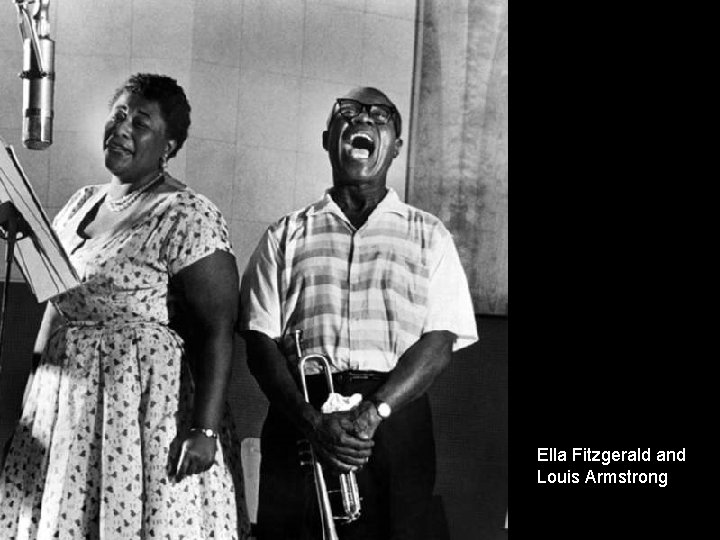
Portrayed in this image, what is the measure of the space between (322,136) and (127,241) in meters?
0.63

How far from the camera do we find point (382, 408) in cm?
263

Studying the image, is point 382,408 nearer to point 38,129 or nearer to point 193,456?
point 193,456

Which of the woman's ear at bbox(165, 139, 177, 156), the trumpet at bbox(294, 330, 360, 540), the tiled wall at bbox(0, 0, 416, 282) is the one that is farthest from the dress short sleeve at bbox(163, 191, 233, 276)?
the trumpet at bbox(294, 330, 360, 540)

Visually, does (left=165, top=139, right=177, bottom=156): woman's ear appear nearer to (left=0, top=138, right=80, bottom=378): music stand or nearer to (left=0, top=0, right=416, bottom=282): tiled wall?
(left=0, top=0, right=416, bottom=282): tiled wall

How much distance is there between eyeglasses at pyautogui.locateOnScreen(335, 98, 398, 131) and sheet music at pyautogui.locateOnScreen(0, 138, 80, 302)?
33.1 inches

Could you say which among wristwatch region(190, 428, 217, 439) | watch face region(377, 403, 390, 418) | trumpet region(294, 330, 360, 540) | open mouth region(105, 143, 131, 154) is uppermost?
open mouth region(105, 143, 131, 154)

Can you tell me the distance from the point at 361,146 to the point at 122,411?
0.92m

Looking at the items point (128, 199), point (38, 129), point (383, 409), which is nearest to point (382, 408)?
point (383, 409)

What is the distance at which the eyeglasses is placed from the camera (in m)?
2.82

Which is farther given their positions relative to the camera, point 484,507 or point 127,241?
point 484,507
